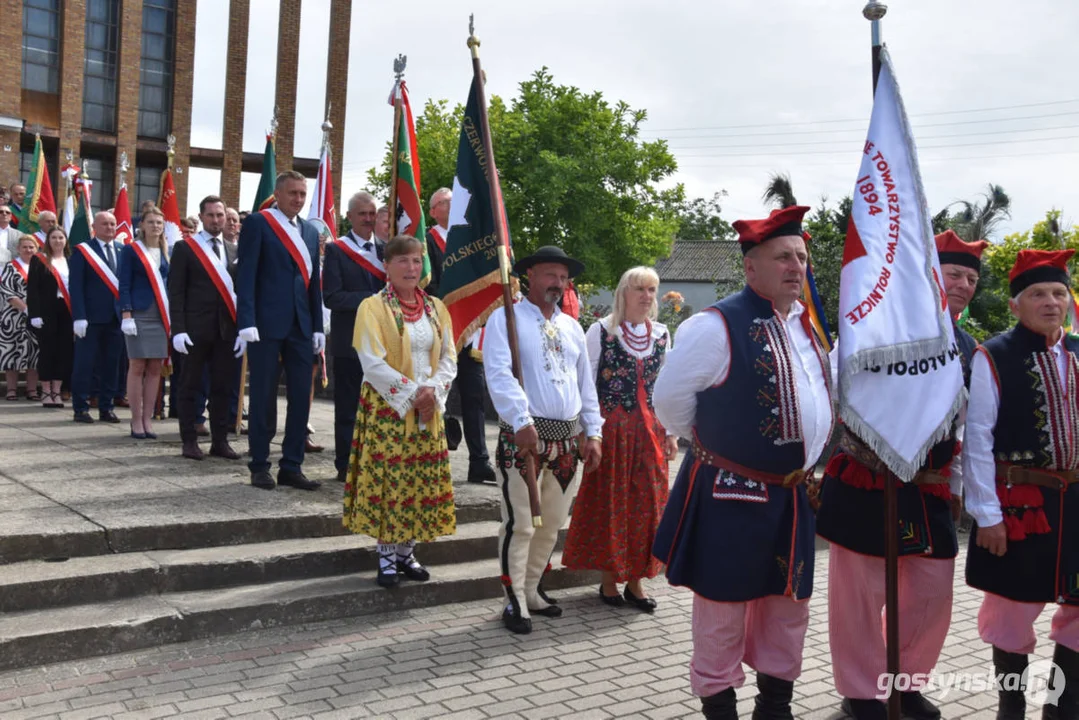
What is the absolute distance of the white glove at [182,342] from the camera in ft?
25.2

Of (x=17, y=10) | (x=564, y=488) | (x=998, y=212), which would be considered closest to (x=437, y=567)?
(x=564, y=488)

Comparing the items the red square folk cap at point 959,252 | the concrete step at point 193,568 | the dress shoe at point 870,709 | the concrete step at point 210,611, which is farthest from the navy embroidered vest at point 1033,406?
the concrete step at point 193,568

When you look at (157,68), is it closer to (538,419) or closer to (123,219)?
(123,219)

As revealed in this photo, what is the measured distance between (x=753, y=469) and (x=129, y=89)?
29.9 metres

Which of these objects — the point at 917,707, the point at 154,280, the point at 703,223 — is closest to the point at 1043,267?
the point at 917,707

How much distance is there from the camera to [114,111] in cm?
2908

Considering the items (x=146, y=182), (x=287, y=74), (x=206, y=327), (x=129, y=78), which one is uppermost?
(x=287, y=74)

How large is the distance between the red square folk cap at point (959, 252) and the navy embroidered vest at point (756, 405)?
1.52m

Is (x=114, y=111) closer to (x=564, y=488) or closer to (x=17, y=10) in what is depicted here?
(x=17, y=10)

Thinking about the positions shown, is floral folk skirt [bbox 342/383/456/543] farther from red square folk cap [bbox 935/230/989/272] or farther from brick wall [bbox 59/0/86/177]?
brick wall [bbox 59/0/86/177]

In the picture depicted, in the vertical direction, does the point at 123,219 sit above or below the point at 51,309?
above

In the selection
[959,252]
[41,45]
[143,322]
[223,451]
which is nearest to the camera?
[959,252]

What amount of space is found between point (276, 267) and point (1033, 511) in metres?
5.12

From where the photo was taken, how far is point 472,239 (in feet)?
19.1
